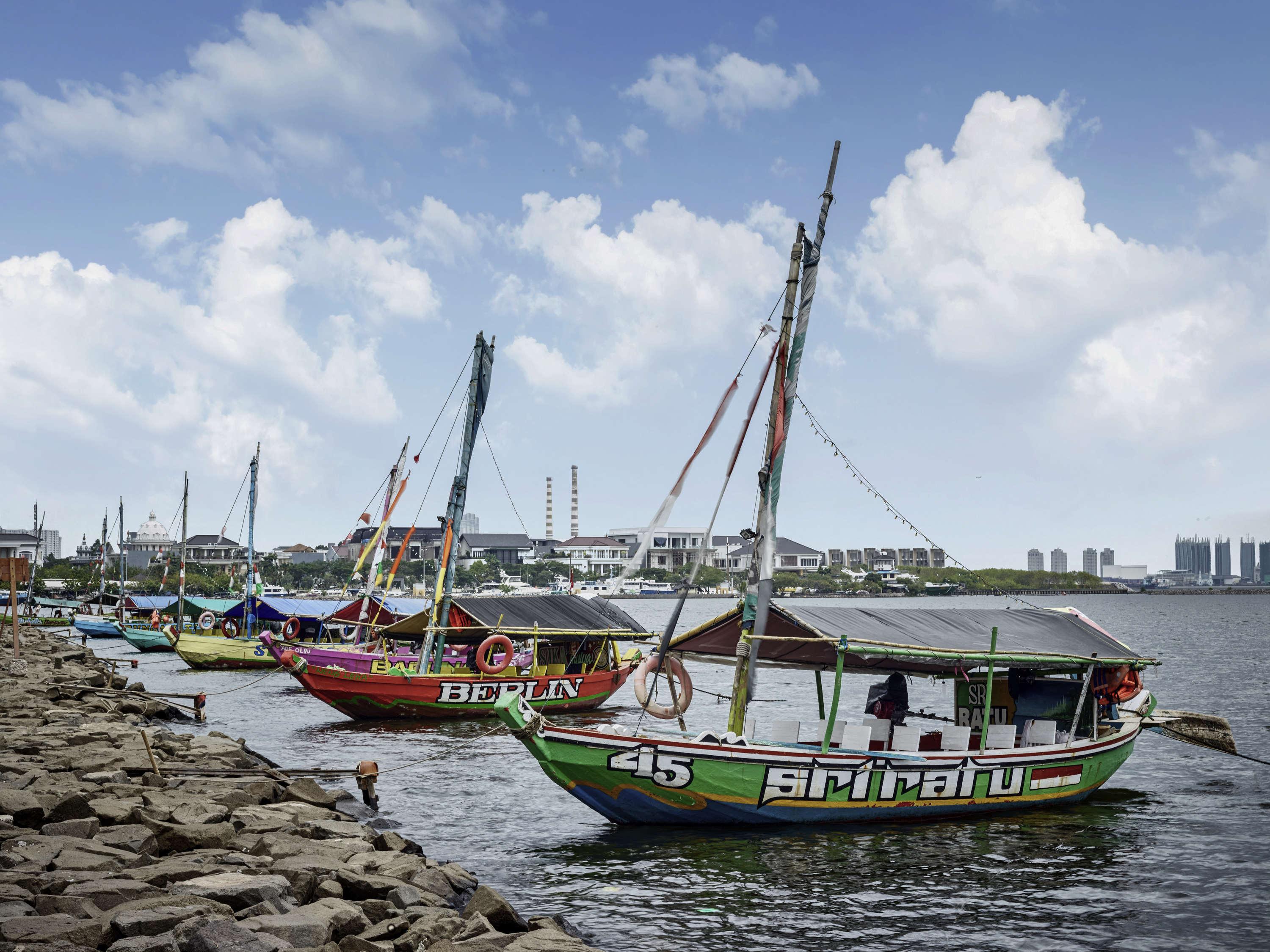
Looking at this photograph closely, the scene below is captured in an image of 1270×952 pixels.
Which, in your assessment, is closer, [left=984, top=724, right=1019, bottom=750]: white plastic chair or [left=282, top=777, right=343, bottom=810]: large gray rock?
[left=282, top=777, right=343, bottom=810]: large gray rock

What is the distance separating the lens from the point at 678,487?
19812 mm

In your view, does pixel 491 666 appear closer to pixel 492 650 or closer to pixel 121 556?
pixel 492 650

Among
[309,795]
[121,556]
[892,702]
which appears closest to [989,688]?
[892,702]

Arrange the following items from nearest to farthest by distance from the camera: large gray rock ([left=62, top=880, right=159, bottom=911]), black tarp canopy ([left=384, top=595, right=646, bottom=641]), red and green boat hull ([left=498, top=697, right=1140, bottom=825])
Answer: large gray rock ([left=62, top=880, right=159, bottom=911])
red and green boat hull ([left=498, top=697, right=1140, bottom=825])
black tarp canopy ([left=384, top=595, right=646, bottom=641])

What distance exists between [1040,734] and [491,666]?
17189 millimetres

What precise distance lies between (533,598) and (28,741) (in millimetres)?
19739

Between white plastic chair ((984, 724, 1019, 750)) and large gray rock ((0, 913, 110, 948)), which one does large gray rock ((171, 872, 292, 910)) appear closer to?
large gray rock ((0, 913, 110, 948))

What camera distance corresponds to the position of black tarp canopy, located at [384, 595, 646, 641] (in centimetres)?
3606

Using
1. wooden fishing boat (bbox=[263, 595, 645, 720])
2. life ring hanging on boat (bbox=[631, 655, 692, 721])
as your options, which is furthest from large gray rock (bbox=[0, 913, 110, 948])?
wooden fishing boat (bbox=[263, 595, 645, 720])

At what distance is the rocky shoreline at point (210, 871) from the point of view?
9.91 meters

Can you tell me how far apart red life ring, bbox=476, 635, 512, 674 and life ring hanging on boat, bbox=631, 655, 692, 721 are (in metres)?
13.4

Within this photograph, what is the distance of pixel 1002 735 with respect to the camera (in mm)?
21547

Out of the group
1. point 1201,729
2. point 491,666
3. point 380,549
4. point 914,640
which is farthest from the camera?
point 380,549

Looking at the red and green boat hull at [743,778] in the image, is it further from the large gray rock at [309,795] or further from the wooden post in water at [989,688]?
the large gray rock at [309,795]
